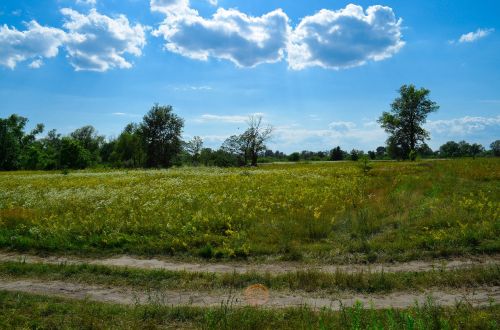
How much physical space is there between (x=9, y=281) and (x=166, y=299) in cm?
452

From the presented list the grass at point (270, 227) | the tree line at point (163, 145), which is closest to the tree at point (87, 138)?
the tree line at point (163, 145)

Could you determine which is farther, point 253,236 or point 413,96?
point 413,96

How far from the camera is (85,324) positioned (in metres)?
6.34

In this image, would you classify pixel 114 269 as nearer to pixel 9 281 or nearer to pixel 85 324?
pixel 9 281

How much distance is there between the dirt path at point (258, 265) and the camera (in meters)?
9.55

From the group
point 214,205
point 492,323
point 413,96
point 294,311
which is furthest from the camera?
point 413,96

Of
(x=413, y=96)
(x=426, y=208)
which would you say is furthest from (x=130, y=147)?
(x=426, y=208)

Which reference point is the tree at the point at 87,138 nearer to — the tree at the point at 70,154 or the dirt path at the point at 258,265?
the tree at the point at 70,154

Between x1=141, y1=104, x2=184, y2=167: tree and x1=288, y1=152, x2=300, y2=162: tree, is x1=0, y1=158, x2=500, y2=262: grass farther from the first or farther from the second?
x1=288, y1=152, x2=300, y2=162: tree

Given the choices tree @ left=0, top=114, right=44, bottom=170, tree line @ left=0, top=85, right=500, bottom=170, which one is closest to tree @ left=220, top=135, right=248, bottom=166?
tree line @ left=0, top=85, right=500, bottom=170

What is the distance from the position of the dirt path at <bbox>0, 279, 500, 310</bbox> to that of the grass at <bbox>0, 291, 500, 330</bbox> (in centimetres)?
45

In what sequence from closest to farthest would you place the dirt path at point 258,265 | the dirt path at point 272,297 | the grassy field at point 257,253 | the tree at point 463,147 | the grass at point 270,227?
the grassy field at point 257,253, the dirt path at point 272,297, the dirt path at point 258,265, the grass at point 270,227, the tree at point 463,147

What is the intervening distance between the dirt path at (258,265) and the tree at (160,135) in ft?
287

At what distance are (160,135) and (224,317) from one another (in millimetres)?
96273
